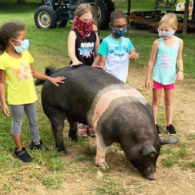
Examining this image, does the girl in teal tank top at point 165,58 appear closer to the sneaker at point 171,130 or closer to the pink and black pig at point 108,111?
the sneaker at point 171,130

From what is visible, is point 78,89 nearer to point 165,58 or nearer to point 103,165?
point 103,165

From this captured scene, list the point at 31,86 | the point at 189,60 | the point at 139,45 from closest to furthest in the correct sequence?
the point at 31,86 → the point at 189,60 → the point at 139,45

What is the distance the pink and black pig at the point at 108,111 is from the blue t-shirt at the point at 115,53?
0.41 m

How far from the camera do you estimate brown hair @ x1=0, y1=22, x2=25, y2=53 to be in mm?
3433

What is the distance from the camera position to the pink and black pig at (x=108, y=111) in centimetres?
331

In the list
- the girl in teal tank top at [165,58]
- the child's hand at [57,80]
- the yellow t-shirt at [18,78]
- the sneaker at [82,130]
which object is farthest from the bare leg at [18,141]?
the girl in teal tank top at [165,58]

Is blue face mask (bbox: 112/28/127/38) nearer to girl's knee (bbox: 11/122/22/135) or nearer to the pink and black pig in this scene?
the pink and black pig

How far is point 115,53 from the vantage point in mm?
4105

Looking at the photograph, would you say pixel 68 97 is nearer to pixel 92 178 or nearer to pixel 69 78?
pixel 69 78

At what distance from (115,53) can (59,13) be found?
13.5m

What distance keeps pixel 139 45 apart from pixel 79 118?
8.77 m

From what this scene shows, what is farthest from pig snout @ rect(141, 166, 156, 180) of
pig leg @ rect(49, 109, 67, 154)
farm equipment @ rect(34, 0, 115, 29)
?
farm equipment @ rect(34, 0, 115, 29)

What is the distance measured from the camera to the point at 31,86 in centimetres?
364

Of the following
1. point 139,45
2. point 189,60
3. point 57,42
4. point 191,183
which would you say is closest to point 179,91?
point 189,60
